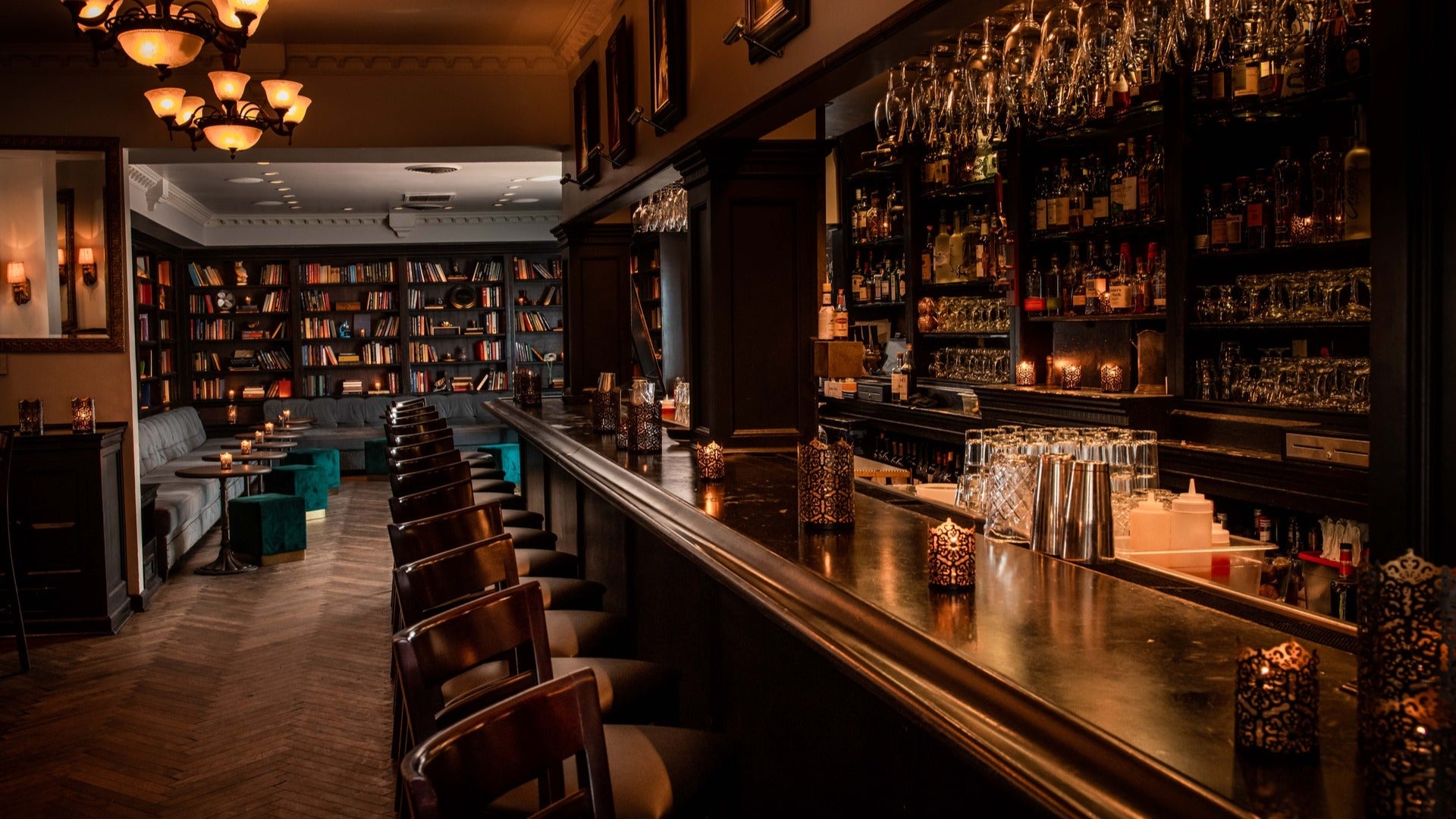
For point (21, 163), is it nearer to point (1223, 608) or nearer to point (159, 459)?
point (159, 459)

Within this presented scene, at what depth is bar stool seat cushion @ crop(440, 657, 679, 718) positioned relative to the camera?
2754 mm

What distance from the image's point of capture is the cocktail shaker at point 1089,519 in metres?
2.23

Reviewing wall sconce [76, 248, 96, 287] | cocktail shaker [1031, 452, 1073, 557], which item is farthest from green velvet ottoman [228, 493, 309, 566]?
cocktail shaker [1031, 452, 1073, 557]

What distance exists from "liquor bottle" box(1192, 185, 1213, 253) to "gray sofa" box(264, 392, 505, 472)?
10.4 metres

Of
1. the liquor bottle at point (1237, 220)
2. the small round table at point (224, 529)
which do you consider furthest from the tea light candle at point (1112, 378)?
the small round table at point (224, 529)

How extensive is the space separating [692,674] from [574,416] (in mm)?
3188

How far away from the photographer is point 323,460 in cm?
1194

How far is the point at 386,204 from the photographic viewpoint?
1422 centimetres

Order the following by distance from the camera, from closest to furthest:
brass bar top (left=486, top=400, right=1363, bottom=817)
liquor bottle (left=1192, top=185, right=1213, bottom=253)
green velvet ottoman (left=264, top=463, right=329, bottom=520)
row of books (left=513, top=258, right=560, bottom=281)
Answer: brass bar top (left=486, top=400, right=1363, bottom=817), liquor bottle (left=1192, top=185, right=1213, bottom=253), green velvet ottoman (left=264, top=463, right=329, bottom=520), row of books (left=513, top=258, right=560, bottom=281)

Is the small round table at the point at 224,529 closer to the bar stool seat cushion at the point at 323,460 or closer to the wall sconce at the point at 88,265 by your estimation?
the wall sconce at the point at 88,265

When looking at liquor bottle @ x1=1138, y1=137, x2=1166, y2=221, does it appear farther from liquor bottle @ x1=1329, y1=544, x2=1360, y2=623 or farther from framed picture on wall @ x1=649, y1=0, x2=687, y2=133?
liquor bottle @ x1=1329, y1=544, x2=1360, y2=623

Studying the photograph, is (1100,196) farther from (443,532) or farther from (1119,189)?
(443,532)

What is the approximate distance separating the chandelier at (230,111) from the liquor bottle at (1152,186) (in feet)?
13.5

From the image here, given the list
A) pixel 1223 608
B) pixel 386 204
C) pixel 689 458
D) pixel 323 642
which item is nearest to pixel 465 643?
pixel 1223 608
